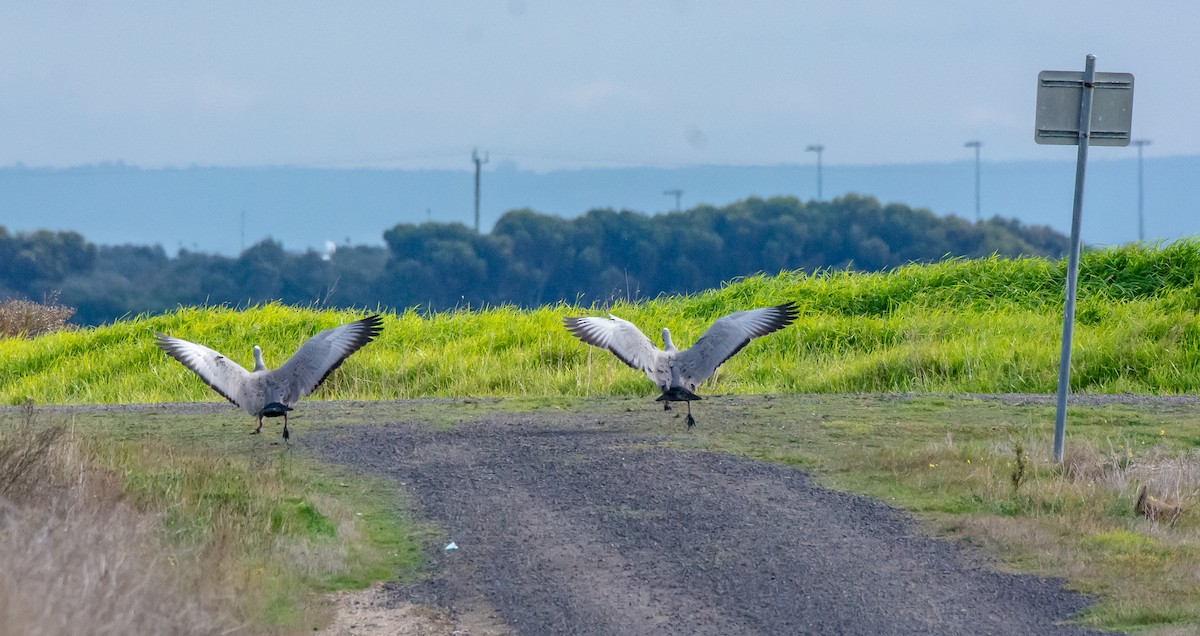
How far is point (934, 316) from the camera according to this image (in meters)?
22.2

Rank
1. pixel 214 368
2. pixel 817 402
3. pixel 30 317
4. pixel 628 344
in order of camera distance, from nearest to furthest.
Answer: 1. pixel 214 368
2. pixel 628 344
3. pixel 817 402
4. pixel 30 317

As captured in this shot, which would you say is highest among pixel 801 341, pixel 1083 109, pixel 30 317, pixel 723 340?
pixel 1083 109

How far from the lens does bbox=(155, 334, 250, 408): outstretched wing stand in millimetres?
12211

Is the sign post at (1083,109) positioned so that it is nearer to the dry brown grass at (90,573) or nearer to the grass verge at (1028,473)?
the grass verge at (1028,473)

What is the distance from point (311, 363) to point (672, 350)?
358 centimetres


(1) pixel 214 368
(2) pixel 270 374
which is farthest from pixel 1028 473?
(1) pixel 214 368

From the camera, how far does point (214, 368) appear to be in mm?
12328

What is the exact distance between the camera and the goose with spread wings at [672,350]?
13.1m

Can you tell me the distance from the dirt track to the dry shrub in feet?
63.0

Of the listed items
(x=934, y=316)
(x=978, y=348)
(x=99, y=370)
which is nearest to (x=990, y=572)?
(x=978, y=348)

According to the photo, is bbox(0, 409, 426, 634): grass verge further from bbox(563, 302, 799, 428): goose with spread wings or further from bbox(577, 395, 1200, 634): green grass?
bbox(577, 395, 1200, 634): green grass

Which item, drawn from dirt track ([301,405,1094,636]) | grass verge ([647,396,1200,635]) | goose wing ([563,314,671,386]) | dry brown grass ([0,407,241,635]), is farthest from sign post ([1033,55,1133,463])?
dry brown grass ([0,407,241,635])

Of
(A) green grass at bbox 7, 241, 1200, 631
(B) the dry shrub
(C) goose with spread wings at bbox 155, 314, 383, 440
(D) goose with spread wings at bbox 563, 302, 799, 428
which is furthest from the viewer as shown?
(B) the dry shrub

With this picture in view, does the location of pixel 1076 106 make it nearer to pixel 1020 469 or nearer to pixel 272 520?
pixel 1020 469
